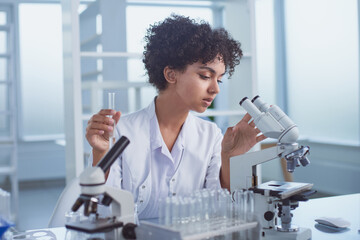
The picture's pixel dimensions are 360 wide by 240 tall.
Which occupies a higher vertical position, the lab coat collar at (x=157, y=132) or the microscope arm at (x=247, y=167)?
the lab coat collar at (x=157, y=132)

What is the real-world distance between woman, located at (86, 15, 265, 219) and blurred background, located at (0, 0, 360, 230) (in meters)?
0.64

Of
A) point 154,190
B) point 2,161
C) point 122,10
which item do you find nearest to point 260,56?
point 122,10

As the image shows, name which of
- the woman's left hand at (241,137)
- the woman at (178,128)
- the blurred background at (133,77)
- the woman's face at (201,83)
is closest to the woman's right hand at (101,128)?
the woman at (178,128)

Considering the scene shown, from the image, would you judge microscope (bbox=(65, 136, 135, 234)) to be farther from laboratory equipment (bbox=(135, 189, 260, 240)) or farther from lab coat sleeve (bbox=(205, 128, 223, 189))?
lab coat sleeve (bbox=(205, 128, 223, 189))

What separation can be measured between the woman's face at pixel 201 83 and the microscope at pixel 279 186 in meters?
0.32

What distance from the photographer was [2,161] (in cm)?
681

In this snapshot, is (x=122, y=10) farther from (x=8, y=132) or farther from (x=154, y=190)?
(x=8, y=132)

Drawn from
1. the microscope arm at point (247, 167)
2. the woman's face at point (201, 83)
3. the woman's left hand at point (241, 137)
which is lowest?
the microscope arm at point (247, 167)

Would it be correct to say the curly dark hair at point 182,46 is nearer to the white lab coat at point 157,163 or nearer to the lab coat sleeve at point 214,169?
the white lab coat at point 157,163

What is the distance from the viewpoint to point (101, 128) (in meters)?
1.46

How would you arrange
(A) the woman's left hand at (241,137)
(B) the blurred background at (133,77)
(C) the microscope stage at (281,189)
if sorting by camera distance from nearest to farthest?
1. (C) the microscope stage at (281,189)
2. (A) the woman's left hand at (241,137)
3. (B) the blurred background at (133,77)

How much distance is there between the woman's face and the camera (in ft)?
5.82

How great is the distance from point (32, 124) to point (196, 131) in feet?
18.3

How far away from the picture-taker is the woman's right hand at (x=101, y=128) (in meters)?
1.42
